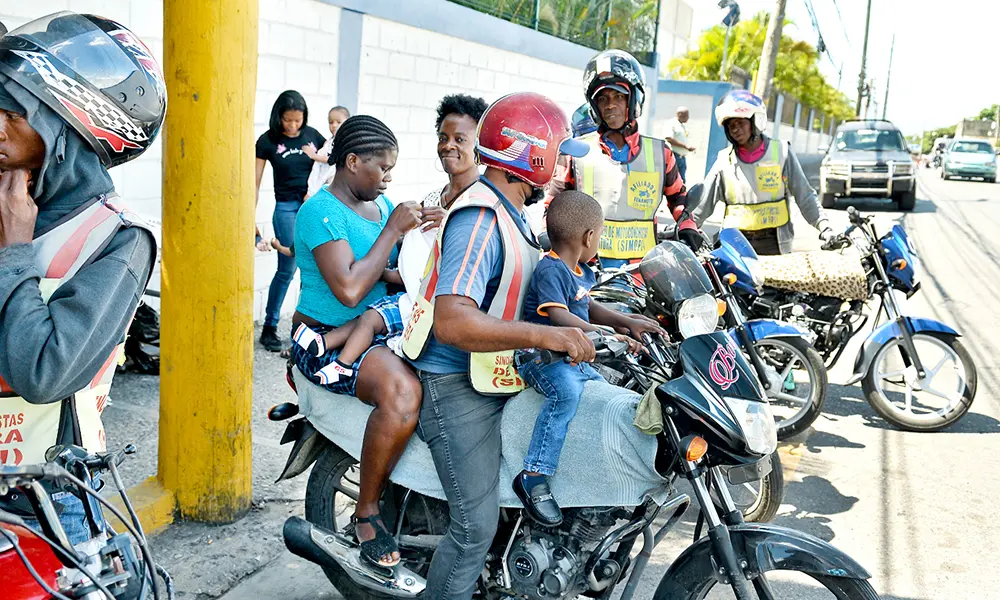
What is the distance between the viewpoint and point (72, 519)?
192 centimetres

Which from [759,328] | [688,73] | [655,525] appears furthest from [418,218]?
[688,73]

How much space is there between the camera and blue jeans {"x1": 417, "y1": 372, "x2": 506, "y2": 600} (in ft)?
9.18

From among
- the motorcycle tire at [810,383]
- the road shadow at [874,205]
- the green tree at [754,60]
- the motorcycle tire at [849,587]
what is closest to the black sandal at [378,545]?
the motorcycle tire at [849,587]

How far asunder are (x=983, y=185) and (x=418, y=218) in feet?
117

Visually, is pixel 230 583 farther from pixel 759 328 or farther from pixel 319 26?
pixel 319 26

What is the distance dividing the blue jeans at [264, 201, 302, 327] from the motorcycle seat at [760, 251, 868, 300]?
3.52 m

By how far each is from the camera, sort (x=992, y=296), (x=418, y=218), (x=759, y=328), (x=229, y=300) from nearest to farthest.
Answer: (x=418, y=218), (x=229, y=300), (x=759, y=328), (x=992, y=296)

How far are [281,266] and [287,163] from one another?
0.81m

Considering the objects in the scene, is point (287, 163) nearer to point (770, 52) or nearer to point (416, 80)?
point (416, 80)

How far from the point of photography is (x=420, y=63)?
30.6 feet

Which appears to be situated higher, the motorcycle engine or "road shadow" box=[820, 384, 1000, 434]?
the motorcycle engine

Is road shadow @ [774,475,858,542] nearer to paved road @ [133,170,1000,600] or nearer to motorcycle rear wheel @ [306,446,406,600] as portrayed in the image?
paved road @ [133,170,1000,600]

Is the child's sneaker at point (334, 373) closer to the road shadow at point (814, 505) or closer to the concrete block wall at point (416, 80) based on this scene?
the road shadow at point (814, 505)

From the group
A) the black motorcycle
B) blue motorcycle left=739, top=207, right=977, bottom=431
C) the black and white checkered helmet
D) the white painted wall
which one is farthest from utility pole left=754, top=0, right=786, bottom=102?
the black and white checkered helmet
